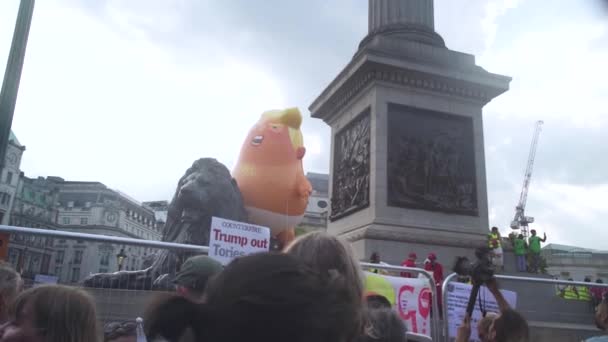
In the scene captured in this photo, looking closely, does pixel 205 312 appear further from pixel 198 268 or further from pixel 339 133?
pixel 339 133

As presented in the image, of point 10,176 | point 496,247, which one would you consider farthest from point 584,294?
point 10,176

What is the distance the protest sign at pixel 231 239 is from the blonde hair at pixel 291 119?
5049 mm

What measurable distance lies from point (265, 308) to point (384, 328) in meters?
1.82

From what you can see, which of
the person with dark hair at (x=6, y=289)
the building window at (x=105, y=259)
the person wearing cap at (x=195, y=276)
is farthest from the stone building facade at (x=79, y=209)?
the person wearing cap at (x=195, y=276)

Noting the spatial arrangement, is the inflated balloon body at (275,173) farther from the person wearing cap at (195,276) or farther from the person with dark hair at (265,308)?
the person with dark hair at (265,308)

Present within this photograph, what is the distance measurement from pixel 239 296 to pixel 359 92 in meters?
13.8

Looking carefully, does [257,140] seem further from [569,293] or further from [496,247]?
[569,293]

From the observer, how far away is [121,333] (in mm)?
3533

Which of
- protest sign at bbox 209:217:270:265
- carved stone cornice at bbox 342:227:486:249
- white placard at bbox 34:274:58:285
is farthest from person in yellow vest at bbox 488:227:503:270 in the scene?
white placard at bbox 34:274:58:285

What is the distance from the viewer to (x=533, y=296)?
37.3 ft

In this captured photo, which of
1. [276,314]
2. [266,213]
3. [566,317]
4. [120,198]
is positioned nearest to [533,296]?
[566,317]

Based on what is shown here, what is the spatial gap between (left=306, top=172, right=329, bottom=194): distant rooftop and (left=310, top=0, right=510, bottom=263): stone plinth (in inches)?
2494

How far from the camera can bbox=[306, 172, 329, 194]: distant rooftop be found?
262ft

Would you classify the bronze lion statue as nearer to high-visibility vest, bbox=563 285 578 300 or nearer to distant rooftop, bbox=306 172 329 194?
high-visibility vest, bbox=563 285 578 300
